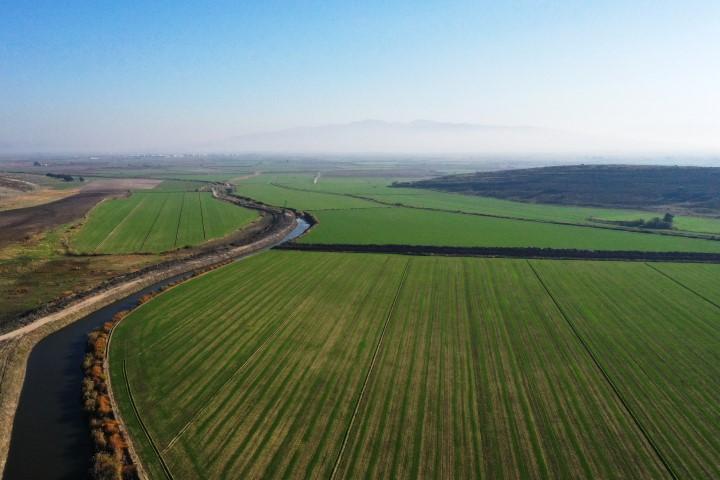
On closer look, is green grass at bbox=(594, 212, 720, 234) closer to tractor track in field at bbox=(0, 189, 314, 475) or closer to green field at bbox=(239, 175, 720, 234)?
green field at bbox=(239, 175, 720, 234)

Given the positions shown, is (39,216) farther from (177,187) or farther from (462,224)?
(462,224)

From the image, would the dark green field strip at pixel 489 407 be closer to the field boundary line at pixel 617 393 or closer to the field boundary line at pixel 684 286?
the field boundary line at pixel 617 393

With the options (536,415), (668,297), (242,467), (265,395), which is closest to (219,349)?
(265,395)

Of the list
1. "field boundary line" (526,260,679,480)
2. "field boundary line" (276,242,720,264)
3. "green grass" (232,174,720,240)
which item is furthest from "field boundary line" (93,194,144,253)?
"field boundary line" (526,260,679,480)

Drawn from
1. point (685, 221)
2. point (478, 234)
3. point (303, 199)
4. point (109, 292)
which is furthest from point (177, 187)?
point (685, 221)

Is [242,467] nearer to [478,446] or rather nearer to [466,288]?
[478,446]

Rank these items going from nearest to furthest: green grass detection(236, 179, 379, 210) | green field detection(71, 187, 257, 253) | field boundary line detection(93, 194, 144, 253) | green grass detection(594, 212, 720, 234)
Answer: field boundary line detection(93, 194, 144, 253) < green field detection(71, 187, 257, 253) < green grass detection(594, 212, 720, 234) < green grass detection(236, 179, 379, 210)
